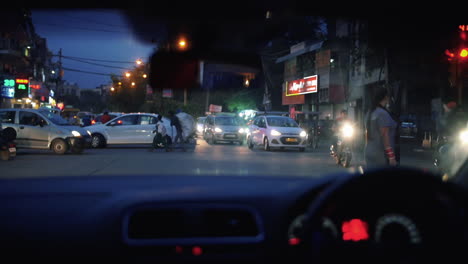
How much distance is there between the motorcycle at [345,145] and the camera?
1712 cm

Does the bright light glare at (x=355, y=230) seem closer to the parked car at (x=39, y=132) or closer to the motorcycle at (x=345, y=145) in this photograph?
the motorcycle at (x=345, y=145)

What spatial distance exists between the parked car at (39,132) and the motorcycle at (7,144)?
5.40 feet

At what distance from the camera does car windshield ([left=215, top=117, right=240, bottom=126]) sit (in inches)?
1223

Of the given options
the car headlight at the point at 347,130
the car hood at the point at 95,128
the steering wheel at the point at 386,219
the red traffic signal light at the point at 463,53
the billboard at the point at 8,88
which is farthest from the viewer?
the billboard at the point at 8,88

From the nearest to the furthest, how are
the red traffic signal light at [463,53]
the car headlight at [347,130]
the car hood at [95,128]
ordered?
the red traffic signal light at [463,53] → the car headlight at [347,130] → the car hood at [95,128]

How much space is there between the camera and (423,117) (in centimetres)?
3481

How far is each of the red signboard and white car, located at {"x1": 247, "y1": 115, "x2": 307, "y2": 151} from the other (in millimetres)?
18895

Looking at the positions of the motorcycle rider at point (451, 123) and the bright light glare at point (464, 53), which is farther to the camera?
the bright light glare at point (464, 53)

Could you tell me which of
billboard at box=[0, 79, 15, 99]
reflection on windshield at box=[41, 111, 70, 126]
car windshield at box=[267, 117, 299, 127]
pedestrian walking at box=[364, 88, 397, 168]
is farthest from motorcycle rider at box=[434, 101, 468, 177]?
billboard at box=[0, 79, 15, 99]

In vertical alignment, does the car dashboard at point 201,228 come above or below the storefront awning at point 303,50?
below

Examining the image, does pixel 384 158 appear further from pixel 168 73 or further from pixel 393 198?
pixel 393 198

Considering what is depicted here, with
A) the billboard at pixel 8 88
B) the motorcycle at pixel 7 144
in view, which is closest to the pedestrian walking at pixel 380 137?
the motorcycle at pixel 7 144

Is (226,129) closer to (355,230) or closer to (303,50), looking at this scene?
(303,50)

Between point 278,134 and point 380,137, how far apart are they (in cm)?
1712
